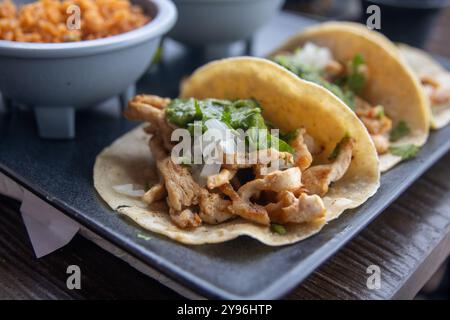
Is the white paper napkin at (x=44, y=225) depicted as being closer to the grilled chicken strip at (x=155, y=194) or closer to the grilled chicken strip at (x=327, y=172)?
the grilled chicken strip at (x=155, y=194)

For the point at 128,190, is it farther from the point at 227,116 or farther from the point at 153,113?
the point at 227,116

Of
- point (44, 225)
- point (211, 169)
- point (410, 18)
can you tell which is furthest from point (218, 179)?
point (410, 18)

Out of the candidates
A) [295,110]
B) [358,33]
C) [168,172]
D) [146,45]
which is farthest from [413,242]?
[146,45]

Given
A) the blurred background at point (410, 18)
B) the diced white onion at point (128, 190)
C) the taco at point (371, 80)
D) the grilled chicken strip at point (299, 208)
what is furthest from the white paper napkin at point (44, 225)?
the blurred background at point (410, 18)

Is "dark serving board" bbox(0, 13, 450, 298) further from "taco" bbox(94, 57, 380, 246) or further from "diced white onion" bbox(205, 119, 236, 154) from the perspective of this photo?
"diced white onion" bbox(205, 119, 236, 154)

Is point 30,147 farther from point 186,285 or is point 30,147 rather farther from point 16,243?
point 186,285

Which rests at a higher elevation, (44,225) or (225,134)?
(225,134)
